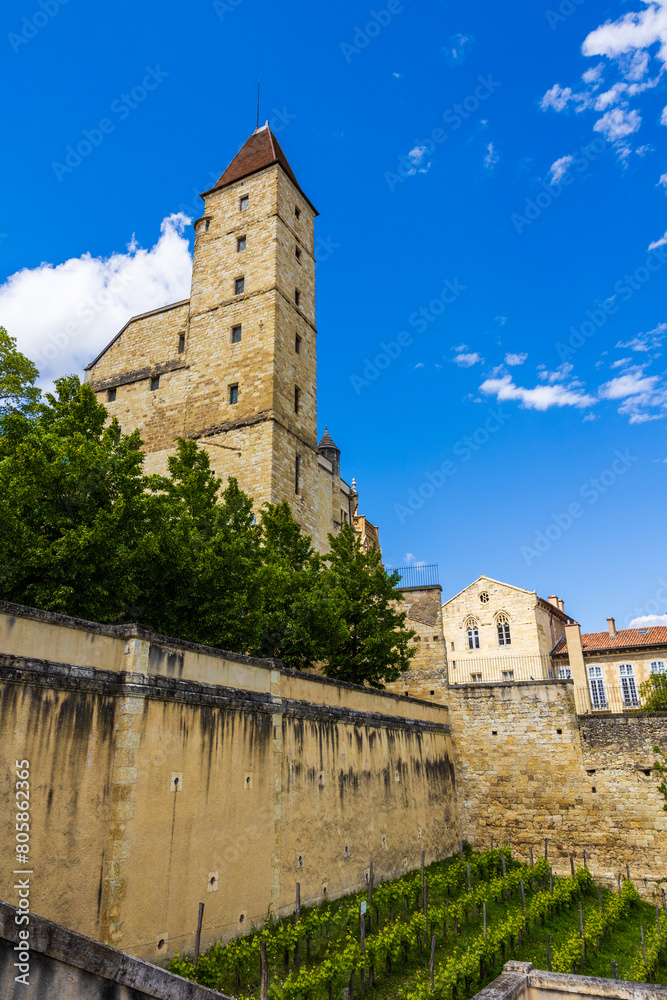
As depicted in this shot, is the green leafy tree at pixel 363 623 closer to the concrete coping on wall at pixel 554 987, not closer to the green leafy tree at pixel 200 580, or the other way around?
the green leafy tree at pixel 200 580

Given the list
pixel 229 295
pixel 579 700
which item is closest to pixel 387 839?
pixel 579 700

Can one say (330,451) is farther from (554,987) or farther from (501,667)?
Answer: (554,987)

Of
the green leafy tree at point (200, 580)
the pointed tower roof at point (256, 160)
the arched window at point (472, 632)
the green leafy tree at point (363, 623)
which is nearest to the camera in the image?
the green leafy tree at point (200, 580)

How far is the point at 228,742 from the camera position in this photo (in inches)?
448

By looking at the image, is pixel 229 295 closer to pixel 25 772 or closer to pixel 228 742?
pixel 228 742

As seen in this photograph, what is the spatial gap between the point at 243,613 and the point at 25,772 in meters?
7.59

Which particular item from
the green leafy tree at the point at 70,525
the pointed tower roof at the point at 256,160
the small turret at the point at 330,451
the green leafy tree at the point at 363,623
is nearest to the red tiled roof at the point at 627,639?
the small turret at the point at 330,451

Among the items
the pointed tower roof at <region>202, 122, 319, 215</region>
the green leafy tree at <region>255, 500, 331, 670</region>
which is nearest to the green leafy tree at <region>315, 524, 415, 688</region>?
the green leafy tree at <region>255, 500, 331, 670</region>

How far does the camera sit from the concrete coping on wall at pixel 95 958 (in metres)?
3.43

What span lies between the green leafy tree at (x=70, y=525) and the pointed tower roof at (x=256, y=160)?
2313 centimetres

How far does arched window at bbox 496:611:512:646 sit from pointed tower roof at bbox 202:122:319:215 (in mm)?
27231

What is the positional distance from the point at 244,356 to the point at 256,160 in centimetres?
1140

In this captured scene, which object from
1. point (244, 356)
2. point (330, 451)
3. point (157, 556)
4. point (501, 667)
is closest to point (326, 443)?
point (330, 451)

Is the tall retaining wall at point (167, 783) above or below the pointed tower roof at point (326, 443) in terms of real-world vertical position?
below
